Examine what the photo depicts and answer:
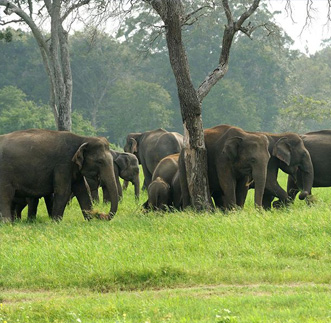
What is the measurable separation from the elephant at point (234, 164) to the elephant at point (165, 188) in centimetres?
56

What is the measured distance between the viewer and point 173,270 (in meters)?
9.18

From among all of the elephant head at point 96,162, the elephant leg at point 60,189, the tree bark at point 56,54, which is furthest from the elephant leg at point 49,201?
the tree bark at point 56,54

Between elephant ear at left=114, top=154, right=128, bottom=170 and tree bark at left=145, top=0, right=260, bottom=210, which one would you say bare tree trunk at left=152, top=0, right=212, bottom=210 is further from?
elephant ear at left=114, top=154, right=128, bottom=170

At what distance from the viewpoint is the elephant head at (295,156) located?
Answer: 15.7m

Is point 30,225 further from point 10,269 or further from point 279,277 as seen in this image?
point 279,277

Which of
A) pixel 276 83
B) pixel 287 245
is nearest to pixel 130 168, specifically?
pixel 287 245

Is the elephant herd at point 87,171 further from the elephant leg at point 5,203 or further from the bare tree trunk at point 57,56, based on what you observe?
Answer: the bare tree trunk at point 57,56

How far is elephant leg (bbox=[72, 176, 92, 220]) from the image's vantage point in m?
14.3

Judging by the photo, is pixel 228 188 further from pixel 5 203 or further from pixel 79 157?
pixel 5 203

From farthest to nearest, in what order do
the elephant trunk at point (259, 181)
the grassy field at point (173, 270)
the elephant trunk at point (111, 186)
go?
the elephant trunk at point (259, 181), the elephant trunk at point (111, 186), the grassy field at point (173, 270)

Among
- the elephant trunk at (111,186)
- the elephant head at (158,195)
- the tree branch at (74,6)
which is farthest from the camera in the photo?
the tree branch at (74,6)

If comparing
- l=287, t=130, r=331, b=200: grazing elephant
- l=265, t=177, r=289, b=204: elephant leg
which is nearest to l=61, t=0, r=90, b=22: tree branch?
l=265, t=177, r=289, b=204: elephant leg

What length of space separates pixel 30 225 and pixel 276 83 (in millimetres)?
55490

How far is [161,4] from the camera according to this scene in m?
14.3
